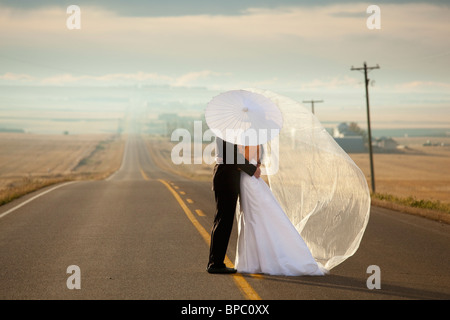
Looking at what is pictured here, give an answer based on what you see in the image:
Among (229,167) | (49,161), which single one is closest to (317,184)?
(229,167)

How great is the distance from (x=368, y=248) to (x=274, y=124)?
3.39m

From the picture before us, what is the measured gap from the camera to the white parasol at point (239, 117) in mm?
7188

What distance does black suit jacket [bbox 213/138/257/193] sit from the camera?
726 cm

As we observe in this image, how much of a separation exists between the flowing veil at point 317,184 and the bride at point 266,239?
0.43 metres

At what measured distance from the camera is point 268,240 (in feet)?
23.6

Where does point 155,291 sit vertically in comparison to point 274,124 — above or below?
below

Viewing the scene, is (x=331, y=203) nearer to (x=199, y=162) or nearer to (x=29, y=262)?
(x=29, y=262)

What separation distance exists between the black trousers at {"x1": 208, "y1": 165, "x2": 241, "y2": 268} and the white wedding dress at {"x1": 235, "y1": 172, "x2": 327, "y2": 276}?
Answer: 0.43 feet

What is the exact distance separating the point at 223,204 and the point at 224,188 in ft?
0.71

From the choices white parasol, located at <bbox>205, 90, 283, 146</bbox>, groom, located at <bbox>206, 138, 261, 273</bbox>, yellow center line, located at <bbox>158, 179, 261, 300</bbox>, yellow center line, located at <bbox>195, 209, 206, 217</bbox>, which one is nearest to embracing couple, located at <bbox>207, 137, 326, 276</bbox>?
groom, located at <bbox>206, 138, 261, 273</bbox>

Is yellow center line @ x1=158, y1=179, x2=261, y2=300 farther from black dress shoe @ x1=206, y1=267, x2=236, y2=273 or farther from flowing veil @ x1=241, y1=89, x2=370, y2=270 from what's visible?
flowing veil @ x1=241, y1=89, x2=370, y2=270
